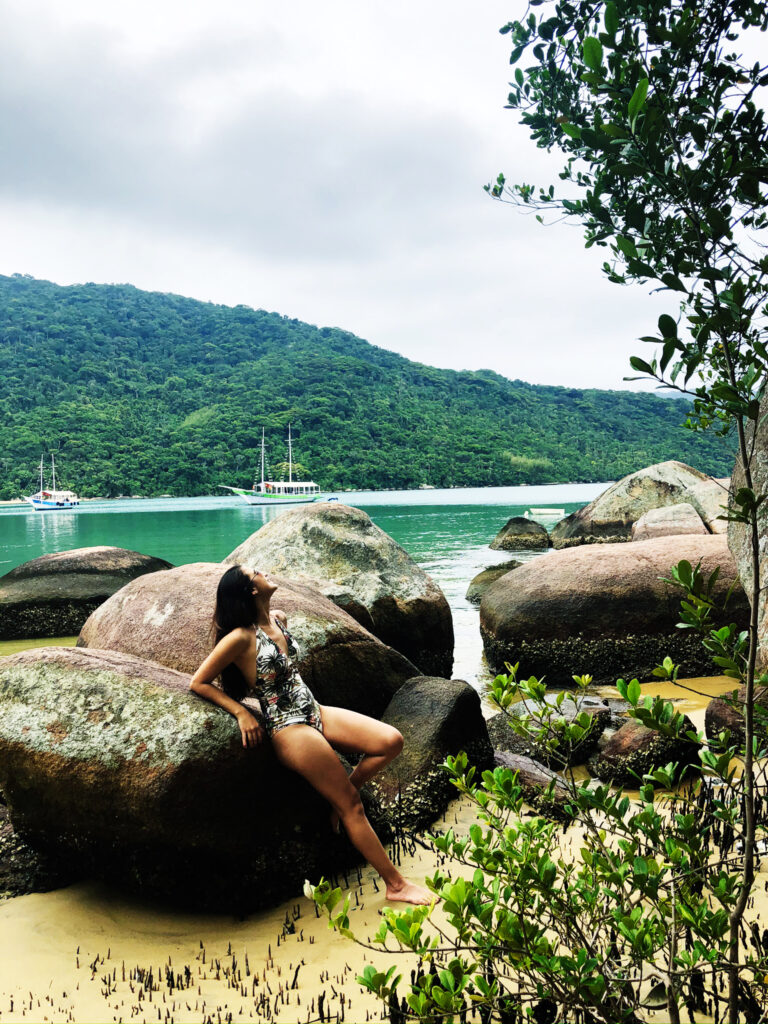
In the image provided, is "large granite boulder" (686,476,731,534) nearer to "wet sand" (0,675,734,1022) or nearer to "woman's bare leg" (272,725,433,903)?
"woman's bare leg" (272,725,433,903)

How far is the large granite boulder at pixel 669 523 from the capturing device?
14703 millimetres

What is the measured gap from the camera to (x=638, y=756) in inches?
219

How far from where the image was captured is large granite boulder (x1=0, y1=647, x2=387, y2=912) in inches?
144

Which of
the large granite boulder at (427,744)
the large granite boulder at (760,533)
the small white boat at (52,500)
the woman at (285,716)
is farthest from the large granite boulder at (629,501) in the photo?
the small white boat at (52,500)

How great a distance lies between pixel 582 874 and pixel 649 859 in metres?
0.24

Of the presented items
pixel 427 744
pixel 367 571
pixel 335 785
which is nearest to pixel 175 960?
pixel 335 785

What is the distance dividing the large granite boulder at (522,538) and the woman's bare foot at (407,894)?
21.8 m

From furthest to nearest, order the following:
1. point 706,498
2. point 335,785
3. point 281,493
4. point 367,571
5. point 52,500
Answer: point 281,493 → point 52,500 → point 706,498 → point 367,571 → point 335,785

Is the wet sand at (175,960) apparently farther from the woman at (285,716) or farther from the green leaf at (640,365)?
the green leaf at (640,365)

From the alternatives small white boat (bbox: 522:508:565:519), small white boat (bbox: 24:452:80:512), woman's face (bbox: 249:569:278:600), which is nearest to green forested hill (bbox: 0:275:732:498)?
small white boat (bbox: 24:452:80:512)

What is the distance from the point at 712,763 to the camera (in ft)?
7.17

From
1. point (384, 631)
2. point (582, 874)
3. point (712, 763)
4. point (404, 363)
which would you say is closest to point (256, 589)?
point (582, 874)

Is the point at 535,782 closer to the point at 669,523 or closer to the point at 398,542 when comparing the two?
the point at 669,523

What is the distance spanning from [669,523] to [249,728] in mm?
13514
